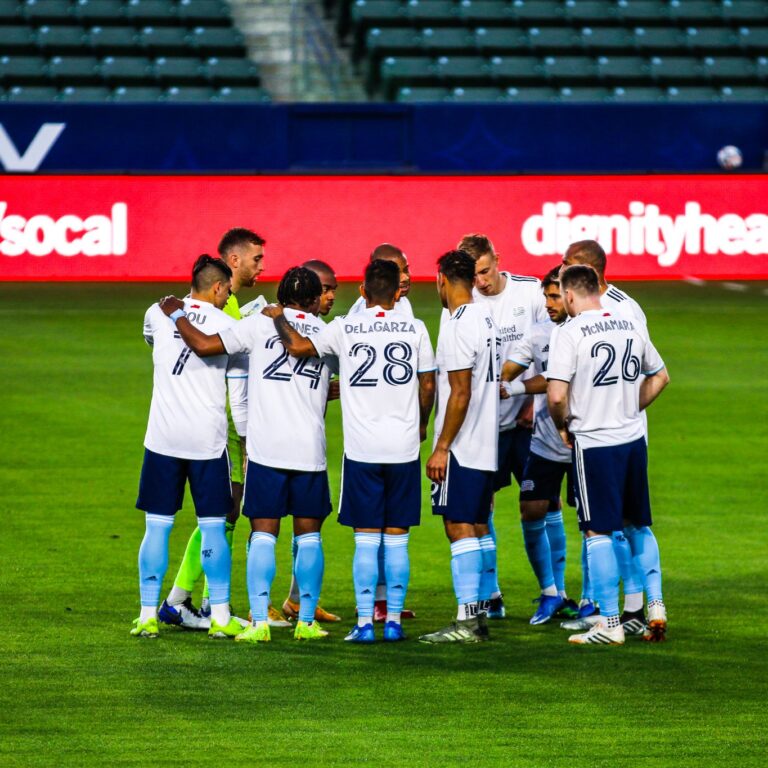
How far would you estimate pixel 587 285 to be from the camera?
7918 mm

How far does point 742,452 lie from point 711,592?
4624mm

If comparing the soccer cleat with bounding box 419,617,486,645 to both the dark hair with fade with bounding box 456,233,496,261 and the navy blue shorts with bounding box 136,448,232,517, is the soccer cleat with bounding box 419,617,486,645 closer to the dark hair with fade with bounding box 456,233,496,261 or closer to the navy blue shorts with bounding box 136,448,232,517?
the navy blue shorts with bounding box 136,448,232,517

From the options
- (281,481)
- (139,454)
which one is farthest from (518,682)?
(139,454)

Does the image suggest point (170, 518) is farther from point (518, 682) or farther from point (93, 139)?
point (93, 139)

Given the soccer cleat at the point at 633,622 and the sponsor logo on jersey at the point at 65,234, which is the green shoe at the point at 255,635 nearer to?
the soccer cleat at the point at 633,622

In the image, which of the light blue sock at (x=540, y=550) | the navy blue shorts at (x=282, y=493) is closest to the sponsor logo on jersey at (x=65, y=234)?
the light blue sock at (x=540, y=550)

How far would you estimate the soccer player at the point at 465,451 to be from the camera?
26.0 ft

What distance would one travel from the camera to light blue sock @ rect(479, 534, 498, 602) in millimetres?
8258

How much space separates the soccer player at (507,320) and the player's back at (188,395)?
65.0 inches

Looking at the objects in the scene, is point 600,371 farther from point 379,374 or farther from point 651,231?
point 651,231

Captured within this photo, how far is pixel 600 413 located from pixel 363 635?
171cm

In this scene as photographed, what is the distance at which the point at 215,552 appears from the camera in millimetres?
7934

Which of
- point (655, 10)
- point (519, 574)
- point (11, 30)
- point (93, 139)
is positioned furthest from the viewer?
point (655, 10)

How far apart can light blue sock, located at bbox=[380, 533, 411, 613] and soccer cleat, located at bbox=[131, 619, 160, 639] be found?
1250 mm
